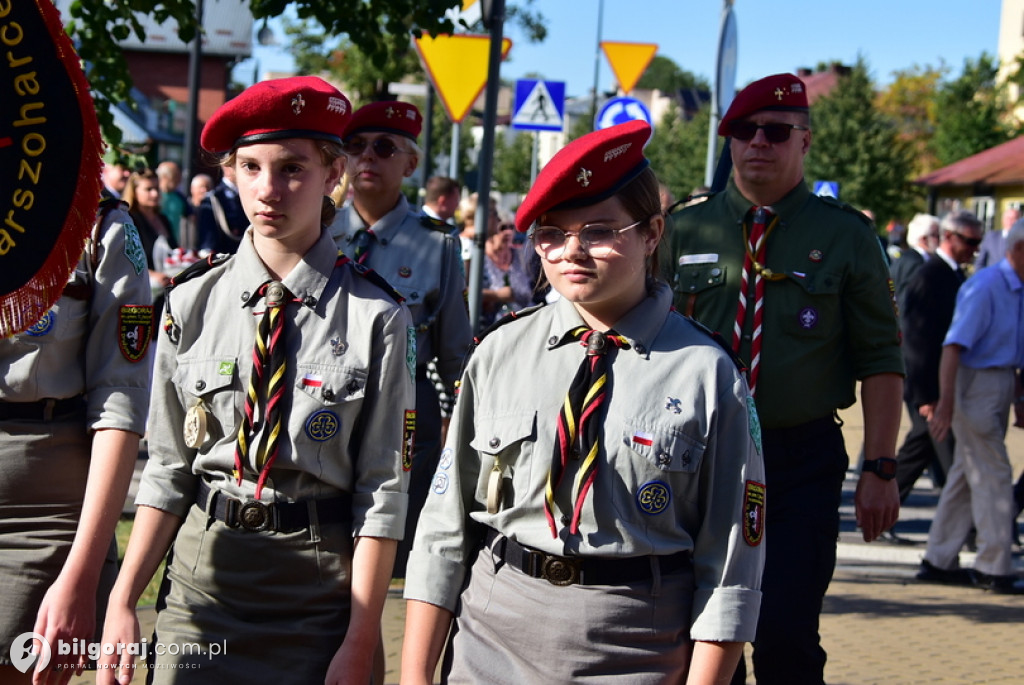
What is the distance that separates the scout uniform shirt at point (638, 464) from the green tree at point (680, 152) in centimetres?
5703

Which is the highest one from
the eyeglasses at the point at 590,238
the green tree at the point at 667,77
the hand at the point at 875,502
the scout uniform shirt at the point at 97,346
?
the green tree at the point at 667,77

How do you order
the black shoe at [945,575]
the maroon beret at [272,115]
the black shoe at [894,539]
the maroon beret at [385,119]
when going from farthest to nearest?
the black shoe at [894,539] → the black shoe at [945,575] → the maroon beret at [385,119] → the maroon beret at [272,115]

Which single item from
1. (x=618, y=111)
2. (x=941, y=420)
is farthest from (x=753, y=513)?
(x=618, y=111)

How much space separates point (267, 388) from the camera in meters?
3.38

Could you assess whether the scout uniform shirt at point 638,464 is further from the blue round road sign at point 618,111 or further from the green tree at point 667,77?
the green tree at point 667,77

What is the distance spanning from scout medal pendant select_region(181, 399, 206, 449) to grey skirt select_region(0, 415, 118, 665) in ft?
1.20

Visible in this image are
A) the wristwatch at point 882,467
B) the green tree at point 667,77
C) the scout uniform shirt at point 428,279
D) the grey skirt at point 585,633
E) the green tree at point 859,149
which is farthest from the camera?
A: the green tree at point 667,77

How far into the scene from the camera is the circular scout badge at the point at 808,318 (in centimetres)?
470

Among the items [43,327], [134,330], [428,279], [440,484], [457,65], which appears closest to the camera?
[440,484]

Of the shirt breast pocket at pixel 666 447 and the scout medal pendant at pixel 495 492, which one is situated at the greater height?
the shirt breast pocket at pixel 666 447

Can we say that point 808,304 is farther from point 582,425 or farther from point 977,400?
point 977,400

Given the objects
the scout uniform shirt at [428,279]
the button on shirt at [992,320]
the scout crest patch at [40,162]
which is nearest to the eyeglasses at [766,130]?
the scout uniform shirt at [428,279]

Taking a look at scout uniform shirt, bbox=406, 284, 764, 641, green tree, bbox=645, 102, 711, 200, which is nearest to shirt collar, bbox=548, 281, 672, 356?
scout uniform shirt, bbox=406, 284, 764, 641

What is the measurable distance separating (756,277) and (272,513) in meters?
2.10
